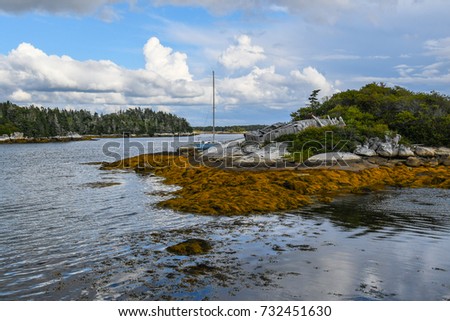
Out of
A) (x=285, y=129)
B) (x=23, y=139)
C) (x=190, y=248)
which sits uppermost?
Result: (x=285, y=129)

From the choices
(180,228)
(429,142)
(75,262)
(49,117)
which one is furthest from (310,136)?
(49,117)

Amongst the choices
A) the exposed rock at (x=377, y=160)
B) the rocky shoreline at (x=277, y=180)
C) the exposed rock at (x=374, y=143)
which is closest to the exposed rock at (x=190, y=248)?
the rocky shoreline at (x=277, y=180)

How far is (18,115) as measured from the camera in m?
182

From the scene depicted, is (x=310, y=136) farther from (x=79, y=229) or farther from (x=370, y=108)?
(x=79, y=229)

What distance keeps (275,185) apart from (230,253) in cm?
1218

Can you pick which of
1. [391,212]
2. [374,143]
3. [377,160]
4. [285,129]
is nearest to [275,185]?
[391,212]

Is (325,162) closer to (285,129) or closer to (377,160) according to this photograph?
(377,160)

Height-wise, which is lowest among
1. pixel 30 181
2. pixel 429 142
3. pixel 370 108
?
pixel 30 181

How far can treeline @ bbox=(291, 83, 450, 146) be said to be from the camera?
39.4 m

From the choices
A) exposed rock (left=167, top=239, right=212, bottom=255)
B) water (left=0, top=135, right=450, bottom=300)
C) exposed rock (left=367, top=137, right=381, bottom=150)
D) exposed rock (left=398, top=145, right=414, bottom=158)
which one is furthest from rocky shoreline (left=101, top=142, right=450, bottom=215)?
exposed rock (left=167, top=239, right=212, bottom=255)

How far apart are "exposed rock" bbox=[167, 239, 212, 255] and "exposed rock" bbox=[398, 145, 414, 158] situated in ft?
99.6

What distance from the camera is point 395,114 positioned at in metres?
45.2

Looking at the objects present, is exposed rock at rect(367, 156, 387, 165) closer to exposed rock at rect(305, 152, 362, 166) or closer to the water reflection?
exposed rock at rect(305, 152, 362, 166)
